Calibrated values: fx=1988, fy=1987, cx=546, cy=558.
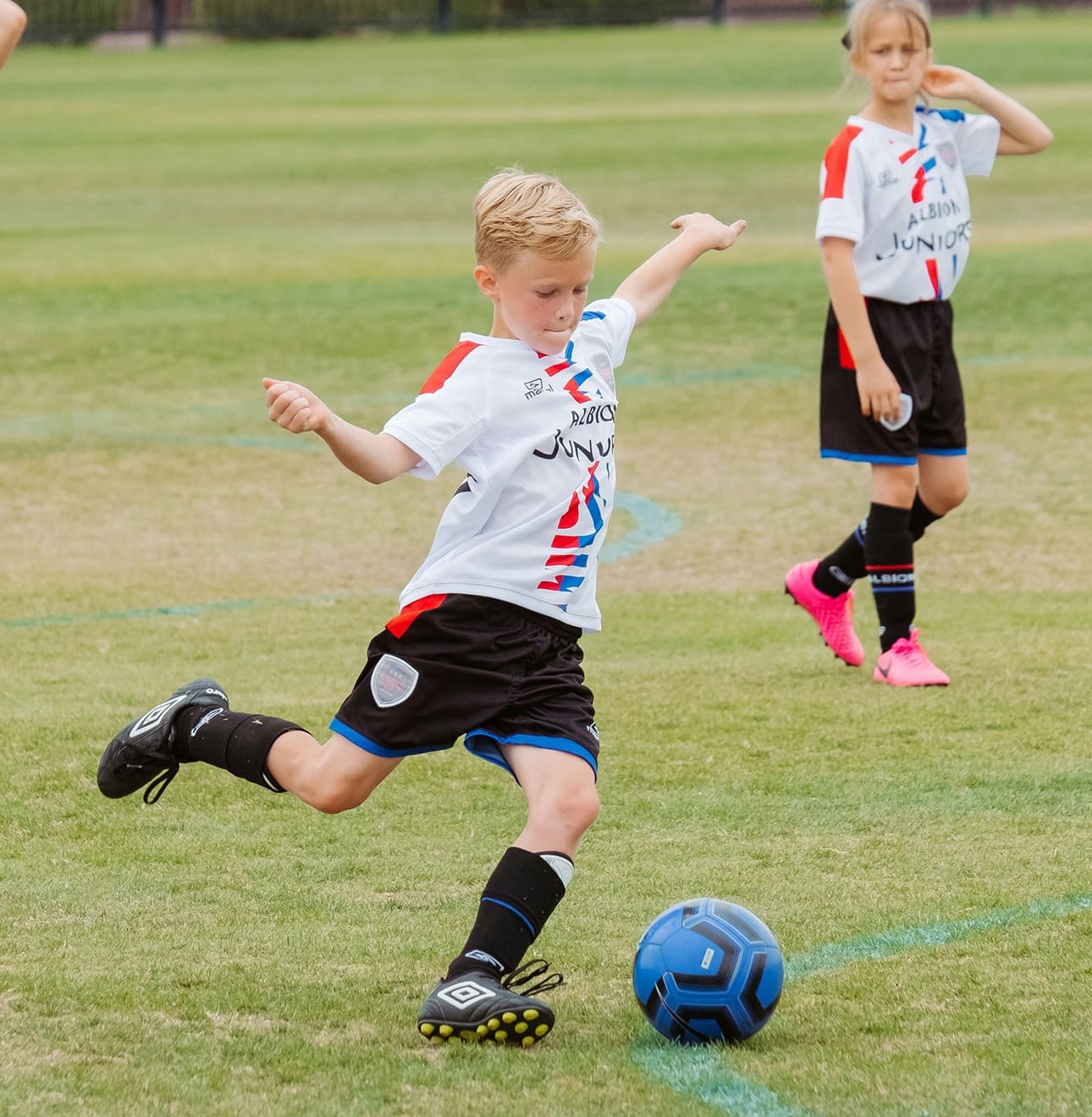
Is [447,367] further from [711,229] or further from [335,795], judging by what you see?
[711,229]

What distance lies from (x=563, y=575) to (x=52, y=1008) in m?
1.28

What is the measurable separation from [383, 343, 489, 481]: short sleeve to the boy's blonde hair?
0.72ft

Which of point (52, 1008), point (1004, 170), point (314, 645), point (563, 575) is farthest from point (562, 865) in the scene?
point (1004, 170)

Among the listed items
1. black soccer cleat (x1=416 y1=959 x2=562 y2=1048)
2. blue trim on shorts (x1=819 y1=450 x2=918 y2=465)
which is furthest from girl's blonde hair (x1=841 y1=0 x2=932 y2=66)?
black soccer cleat (x1=416 y1=959 x2=562 y2=1048)

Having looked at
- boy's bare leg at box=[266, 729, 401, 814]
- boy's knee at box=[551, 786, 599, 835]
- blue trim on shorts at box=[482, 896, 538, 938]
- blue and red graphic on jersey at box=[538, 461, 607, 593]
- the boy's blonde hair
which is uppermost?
the boy's blonde hair

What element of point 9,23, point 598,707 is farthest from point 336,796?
point 598,707

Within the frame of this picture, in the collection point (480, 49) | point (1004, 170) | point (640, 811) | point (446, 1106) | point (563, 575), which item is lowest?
point (480, 49)

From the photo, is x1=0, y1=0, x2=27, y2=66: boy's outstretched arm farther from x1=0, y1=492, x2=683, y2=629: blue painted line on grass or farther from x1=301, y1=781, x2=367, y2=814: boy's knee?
x1=0, y1=492, x2=683, y2=629: blue painted line on grass

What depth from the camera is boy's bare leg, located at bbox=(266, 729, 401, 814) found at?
3977 mm

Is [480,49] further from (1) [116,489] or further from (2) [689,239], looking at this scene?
(2) [689,239]

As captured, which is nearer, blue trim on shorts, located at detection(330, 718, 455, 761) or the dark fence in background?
blue trim on shorts, located at detection(330, 718, 455, 761)

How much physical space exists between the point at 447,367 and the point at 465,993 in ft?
4.02

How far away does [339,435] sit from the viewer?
3.66 metres

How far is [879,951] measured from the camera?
405 centimetres
